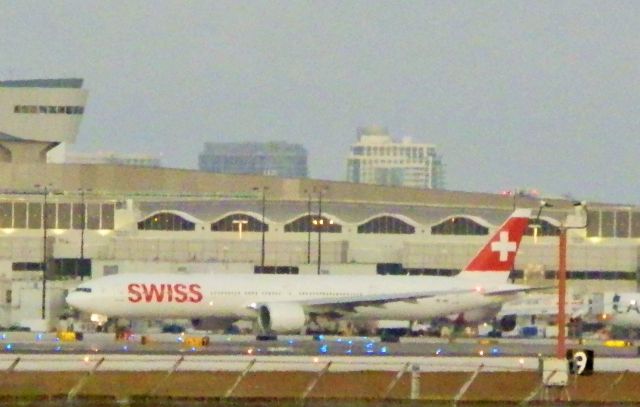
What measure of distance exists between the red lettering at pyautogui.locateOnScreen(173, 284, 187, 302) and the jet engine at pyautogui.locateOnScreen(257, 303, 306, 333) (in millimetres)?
3840

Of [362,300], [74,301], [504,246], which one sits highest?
[504,246]

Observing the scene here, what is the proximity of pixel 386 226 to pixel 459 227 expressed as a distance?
17.4ft

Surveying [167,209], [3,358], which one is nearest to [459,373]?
[3,358]

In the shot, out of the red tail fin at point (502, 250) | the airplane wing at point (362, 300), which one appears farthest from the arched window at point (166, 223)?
the airplane wing at point (362, 300)

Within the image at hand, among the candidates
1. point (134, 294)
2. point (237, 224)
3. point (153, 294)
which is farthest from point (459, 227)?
point (134, 294)

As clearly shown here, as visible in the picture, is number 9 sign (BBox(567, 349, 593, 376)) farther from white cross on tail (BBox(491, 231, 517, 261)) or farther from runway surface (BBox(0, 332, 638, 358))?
white cross on tail (BBox(491, 231, 517, 261))

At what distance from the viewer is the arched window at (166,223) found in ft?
491

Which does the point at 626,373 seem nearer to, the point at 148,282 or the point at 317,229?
the point at 148,282

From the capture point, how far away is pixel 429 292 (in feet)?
332

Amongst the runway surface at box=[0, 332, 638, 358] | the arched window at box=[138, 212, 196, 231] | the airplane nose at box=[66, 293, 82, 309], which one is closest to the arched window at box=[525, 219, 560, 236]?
the arched window at box=[138, 212, 196, 231]

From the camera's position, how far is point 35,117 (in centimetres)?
18638

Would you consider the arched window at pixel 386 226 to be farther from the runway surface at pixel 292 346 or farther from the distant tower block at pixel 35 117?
the runway surface at pixel 292 346

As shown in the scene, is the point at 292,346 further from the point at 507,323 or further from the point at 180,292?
the point at 507,323

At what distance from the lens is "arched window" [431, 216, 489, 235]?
150 meters
